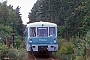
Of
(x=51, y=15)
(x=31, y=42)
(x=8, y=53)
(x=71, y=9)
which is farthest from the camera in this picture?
(x=51, y=15)

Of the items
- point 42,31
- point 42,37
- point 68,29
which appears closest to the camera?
point 42,37

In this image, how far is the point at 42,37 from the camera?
70.7 feet

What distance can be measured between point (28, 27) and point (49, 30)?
1.52 m

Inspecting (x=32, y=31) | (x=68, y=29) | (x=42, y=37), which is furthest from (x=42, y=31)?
(x=68, y=29)

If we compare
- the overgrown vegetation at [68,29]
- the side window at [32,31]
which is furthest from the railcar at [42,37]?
the overgrown vegetation at [68,29]

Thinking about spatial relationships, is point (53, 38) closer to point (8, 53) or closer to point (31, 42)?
point (31, 42)

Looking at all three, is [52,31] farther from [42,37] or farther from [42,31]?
[42,37]

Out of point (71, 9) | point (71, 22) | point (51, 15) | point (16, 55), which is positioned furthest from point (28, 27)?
point (51, 15)

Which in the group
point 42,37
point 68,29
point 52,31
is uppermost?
point 68,29

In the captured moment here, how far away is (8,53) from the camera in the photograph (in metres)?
14.9

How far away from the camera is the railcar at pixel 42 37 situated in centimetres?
2155

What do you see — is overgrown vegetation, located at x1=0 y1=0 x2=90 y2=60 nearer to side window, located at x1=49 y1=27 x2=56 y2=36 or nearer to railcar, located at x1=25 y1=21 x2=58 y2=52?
railcar, located at x1=25 y1=21 x2=58 y2=52

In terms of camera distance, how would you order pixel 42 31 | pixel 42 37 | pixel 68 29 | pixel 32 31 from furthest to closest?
pixel 68 29
pixel 32 31
pixel 42 31
pixel 42 37

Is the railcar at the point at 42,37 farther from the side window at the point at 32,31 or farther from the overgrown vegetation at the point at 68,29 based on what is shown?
the overgrown vegetation at the point at 68,29
